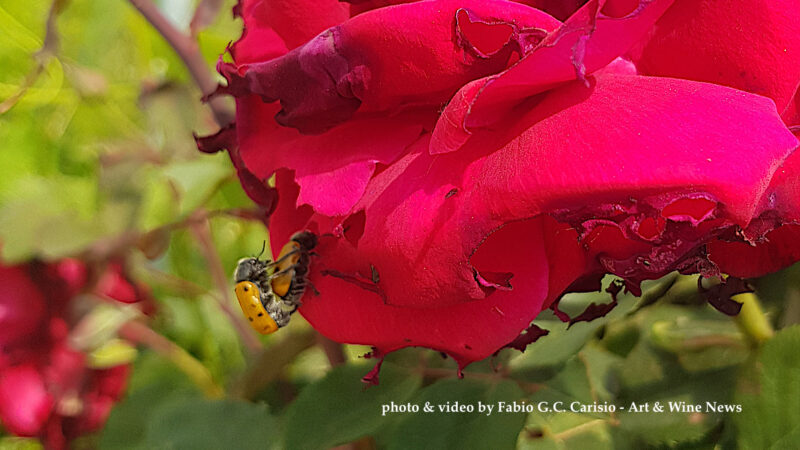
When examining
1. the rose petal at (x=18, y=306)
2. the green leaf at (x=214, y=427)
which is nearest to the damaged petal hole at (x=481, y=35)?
the green leaf at (x=214, y=427)

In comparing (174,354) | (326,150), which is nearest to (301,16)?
(326,150)

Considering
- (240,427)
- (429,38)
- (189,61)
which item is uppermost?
(429,38)

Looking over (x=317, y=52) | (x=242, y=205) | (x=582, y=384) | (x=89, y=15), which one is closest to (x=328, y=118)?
(x=317, y=52)

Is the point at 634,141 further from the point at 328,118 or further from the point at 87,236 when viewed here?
the point at 87,236

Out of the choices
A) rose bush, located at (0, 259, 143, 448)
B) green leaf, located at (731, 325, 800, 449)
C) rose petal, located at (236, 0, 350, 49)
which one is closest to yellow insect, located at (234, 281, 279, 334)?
rose petal, located at (236, 0, 350, 49)

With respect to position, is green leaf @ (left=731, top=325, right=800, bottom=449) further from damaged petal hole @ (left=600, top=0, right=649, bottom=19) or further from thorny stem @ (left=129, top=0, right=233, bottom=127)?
thorny stem @ (left=129, top=0, right=233, bottom=127)

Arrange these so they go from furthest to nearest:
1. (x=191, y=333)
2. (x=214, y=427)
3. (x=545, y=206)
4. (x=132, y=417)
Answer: (x=191, y=333) < (x=132, y=417) < (x=214, y=427) < (x=545, y=206)

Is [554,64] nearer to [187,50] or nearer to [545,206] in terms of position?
[545,206]

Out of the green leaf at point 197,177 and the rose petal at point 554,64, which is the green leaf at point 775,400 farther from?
the green leaf at point 197,177
